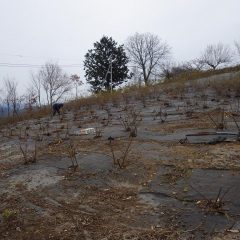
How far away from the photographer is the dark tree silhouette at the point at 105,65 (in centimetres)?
3762

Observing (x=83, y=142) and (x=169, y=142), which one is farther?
(x=83, y=142)

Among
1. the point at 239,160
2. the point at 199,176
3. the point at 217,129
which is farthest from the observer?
the point at 217,129

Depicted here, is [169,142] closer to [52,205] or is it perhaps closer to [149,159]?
[149,159]

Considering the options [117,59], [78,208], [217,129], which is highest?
[117,59]

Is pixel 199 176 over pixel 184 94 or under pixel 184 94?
under

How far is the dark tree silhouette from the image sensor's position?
37625mm

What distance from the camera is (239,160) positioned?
5.76 m

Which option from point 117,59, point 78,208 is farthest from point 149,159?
point 117,59

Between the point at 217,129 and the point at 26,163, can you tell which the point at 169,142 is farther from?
the point at 26,163

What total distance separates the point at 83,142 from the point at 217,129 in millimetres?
2839

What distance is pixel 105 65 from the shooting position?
3784 cm

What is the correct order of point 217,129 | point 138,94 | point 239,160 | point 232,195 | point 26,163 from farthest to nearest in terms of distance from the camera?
1. point 138,94
2. point 217,129
3. point 26,163
4. point 239,160
5. point 232,195

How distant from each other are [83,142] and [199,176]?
11.5 feet

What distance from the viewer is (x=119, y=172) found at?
5812 mm
